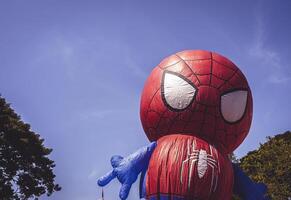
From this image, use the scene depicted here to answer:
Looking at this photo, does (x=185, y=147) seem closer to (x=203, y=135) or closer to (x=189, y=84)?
(x=203, y=135)

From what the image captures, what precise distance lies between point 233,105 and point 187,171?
2361 mm

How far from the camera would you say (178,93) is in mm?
12195

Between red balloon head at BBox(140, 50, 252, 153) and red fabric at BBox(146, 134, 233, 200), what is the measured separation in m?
0.43

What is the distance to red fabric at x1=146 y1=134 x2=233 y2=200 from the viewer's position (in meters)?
11.2

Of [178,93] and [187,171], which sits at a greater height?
[178,93]

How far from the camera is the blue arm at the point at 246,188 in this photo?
511 inches

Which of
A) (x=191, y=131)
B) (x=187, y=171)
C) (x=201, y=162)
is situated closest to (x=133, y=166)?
(x=187, y=171)

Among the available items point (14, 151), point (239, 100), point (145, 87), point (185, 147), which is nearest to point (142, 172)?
point (185, 147)

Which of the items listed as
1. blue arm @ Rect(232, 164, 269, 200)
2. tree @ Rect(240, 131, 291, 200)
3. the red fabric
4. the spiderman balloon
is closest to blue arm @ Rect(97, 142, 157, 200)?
the spiderman balloon

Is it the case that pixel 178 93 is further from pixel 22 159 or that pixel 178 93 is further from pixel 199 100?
pixel 22 159

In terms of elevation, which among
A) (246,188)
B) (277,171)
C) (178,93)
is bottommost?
(246,188)

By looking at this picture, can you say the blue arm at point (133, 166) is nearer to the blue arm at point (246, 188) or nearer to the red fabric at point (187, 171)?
the red fabric at point (187, 171)

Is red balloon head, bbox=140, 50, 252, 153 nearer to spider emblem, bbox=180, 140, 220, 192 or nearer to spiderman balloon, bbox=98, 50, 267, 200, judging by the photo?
spiderman balloon, bbox=98, 50, 267, 200

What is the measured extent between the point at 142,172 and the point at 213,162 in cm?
201
